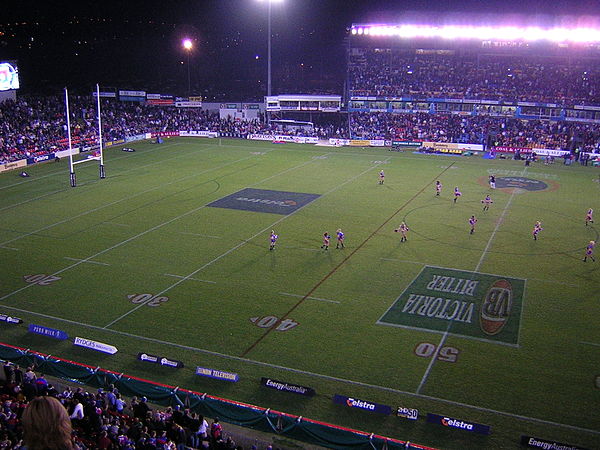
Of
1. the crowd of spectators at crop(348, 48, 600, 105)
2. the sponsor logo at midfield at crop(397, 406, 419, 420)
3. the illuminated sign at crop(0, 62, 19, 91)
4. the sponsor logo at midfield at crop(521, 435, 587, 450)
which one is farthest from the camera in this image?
the crowd of spectators at crop(348, 48, 600, 105)

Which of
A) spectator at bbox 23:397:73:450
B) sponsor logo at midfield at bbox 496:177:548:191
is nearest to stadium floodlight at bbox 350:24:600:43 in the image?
sponsor logo at midfield at bbox 496:177:548:191

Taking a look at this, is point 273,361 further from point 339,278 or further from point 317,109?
point 317,109

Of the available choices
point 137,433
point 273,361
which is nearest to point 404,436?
point 273,361

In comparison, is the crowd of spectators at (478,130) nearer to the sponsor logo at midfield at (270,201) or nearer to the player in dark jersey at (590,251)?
the sponsor logo at midfield at (270,201)

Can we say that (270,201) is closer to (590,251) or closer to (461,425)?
(590,251)

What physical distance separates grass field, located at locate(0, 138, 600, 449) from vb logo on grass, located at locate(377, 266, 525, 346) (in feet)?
0.33

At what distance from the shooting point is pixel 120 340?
24.0 meters

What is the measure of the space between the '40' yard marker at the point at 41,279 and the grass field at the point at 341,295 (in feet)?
1.22

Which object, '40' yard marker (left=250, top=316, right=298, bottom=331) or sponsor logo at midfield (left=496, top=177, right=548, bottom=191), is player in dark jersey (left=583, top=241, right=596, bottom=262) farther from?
sponsor logo at midfield (left=496, top=177, right=548, bottom=191)

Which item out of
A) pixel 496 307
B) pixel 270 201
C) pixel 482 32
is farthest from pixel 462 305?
pixel 482 32

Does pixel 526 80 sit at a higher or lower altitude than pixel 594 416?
higher

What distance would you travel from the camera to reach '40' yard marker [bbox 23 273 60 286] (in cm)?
2962

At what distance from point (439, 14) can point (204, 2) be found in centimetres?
3698

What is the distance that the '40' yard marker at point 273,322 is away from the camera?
25.2 meters
